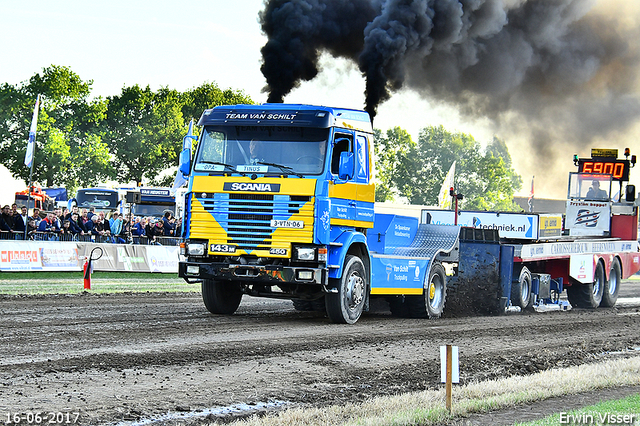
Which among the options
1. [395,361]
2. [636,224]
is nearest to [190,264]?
[395,361]

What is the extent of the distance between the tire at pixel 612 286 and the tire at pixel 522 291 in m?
3.88

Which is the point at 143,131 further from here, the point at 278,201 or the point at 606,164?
the point at 278,201

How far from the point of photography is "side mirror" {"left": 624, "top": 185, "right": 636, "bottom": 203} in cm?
2286

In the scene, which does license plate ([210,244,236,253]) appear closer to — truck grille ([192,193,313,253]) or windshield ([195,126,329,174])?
truck grille ([192,193,313,253])

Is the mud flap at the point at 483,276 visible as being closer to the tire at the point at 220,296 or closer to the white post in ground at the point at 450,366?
the tire at the point at 220,296

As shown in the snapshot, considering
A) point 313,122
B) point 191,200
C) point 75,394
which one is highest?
point 313,122

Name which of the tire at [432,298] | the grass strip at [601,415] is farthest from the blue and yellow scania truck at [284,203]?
the grass strip at [601,415]

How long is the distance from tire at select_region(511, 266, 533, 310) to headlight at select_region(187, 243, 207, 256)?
26.4 ft

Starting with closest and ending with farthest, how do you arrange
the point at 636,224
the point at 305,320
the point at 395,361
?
the point at 395,361 → the point at 305,320 → the point at 636,224

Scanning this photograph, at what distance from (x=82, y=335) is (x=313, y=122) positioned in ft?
15.3

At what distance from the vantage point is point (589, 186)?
23.9 metres

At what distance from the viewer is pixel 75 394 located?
7121 mm

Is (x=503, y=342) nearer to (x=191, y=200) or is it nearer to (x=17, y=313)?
(x=191, y=200)

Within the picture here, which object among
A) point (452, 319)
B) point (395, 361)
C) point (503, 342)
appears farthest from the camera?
point (452, 319)
